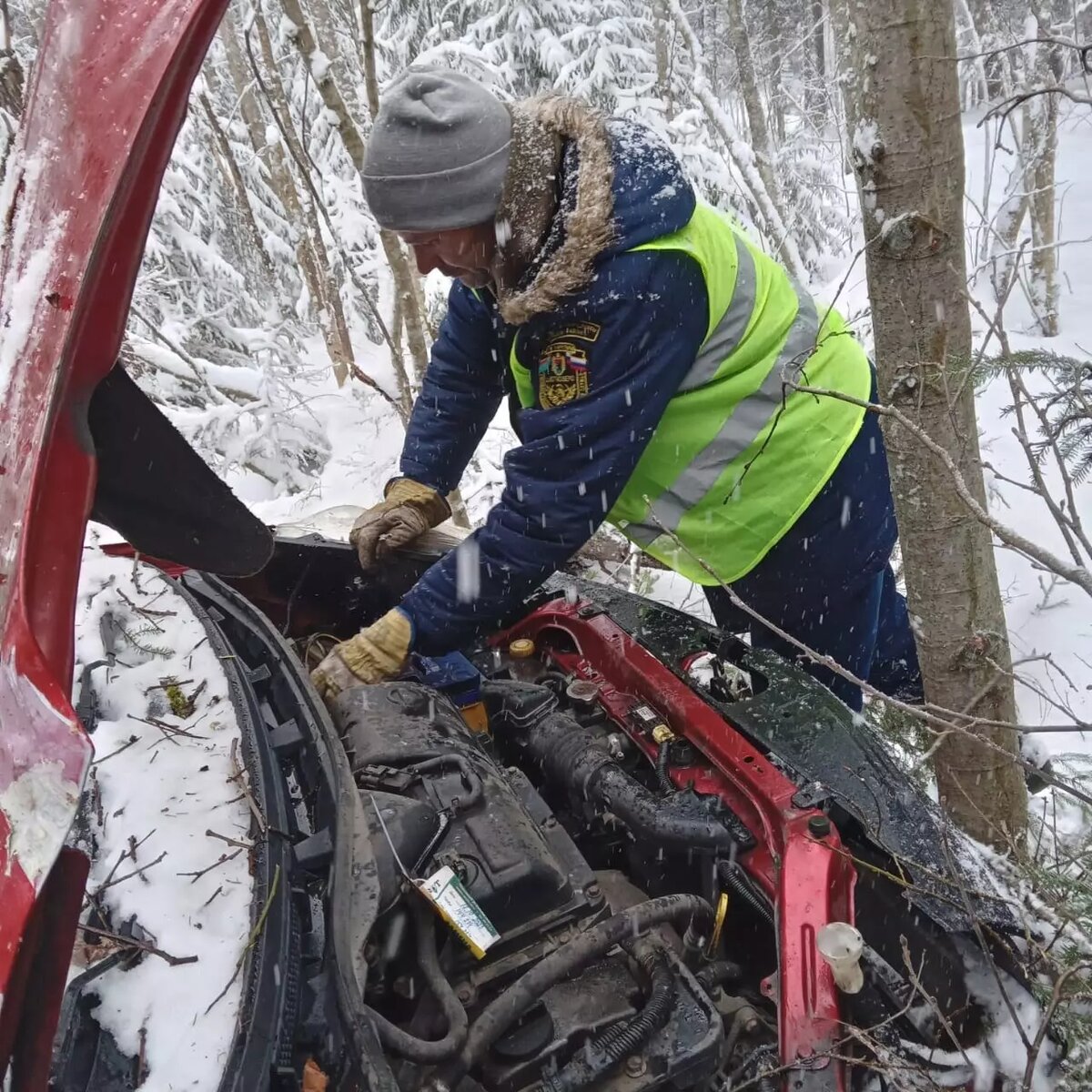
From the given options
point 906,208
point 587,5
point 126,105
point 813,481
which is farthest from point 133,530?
point 587,5

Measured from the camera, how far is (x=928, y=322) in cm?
182

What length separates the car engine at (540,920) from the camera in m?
1.52

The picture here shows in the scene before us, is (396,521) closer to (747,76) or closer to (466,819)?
(466,819)

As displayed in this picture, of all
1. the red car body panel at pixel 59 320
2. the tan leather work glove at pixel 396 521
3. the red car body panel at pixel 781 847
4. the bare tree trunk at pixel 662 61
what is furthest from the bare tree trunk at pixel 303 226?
the red car body panel at pixel 59 320

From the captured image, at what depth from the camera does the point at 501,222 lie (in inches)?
83.9

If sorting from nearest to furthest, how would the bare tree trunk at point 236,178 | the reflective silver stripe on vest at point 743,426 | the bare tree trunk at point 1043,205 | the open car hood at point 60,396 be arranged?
the open car hood at point 60,396 → the reflective silver stripe on vest at point 743,426 → the bare tree trunk at point 236,178 → the bare tree trunk at point 1043,205

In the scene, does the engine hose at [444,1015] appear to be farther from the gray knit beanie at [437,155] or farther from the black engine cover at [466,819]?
the gray knit beanie at [437,155]

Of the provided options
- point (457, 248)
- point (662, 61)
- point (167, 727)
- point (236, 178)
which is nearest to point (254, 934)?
point (167, 727)

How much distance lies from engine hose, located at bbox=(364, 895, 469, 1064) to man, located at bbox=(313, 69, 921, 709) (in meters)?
0.82

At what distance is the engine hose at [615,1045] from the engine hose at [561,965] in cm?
12

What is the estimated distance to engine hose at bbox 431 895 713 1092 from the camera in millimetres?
1440

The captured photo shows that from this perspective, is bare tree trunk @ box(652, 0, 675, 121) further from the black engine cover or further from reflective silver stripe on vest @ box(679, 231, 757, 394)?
the black engine cover

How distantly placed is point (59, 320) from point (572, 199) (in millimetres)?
1299

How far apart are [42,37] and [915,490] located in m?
1.92
